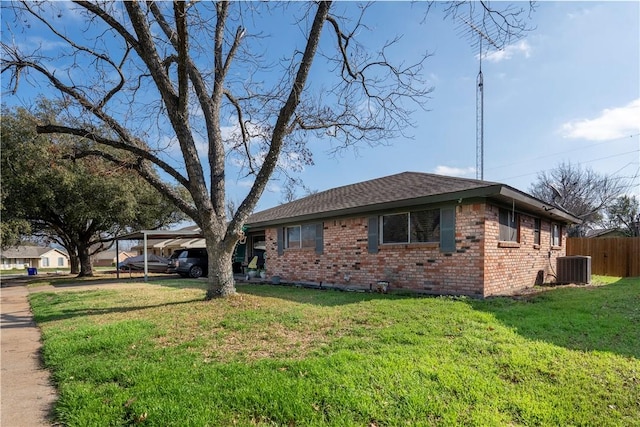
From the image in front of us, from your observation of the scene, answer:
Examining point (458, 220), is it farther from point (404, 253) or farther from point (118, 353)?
point (118, 353)

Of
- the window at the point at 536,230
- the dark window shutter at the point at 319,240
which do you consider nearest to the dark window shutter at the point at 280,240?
the dark window shutter at the point at 319,240

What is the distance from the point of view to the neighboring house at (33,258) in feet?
205

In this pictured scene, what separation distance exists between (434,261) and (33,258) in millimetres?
80501

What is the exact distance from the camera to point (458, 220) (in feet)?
28.3

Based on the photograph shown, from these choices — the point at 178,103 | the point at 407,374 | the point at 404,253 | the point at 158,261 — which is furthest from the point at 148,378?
the point at 158,261

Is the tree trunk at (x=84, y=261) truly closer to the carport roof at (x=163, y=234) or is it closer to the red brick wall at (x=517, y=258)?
the carport roof at (x=163, y=234)

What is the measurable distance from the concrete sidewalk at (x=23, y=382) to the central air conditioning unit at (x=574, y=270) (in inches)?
536

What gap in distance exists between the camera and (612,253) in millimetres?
16031

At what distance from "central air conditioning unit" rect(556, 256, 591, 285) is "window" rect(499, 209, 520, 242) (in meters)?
3.32

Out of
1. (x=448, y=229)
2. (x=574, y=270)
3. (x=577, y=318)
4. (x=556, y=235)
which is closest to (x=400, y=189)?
(x=448, y=229)

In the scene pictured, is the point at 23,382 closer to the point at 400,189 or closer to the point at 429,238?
the point at 429,238

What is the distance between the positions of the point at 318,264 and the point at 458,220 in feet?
17.1

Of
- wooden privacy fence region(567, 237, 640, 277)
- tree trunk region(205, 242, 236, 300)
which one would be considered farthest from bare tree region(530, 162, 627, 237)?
tree trunk region(205, 242, 236, 300)

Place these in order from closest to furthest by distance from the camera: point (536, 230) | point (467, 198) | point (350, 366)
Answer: point (350, 366) < point (467, 198) < point (536, 230)
